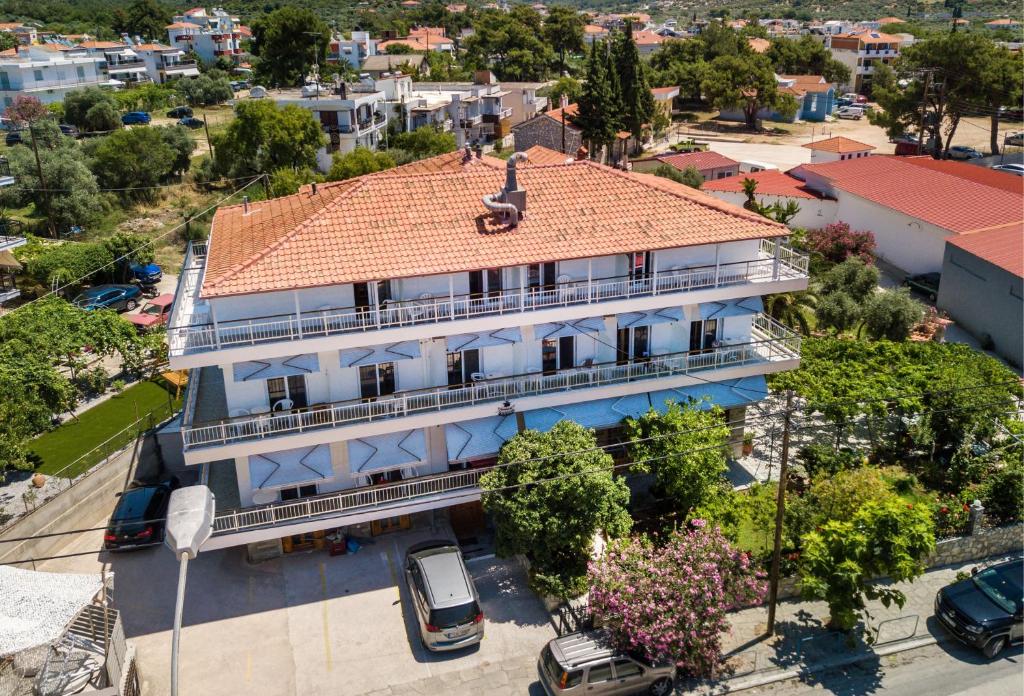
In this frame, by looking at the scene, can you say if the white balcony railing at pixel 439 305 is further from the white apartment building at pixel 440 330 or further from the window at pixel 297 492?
the window at pixel 297 492

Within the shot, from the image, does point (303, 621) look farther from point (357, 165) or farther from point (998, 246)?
point (357, 165)

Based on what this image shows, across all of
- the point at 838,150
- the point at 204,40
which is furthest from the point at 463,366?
the point at 204,40

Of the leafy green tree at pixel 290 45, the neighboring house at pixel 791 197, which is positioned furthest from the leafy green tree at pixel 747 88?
the leafy green tree at pixel 290 45

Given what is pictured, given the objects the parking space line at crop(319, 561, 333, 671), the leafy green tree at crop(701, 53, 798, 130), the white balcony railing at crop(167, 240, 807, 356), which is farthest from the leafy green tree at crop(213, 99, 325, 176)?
the leafy green tree at crop(701, 53, 798, 130)

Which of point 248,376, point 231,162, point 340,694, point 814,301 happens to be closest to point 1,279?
point 231,162

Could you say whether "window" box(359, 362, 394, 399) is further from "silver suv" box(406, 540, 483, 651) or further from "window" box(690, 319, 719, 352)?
"window" box(690, 319, 719, 352)

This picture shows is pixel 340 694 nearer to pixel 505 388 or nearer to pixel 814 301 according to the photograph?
pixel 505 388

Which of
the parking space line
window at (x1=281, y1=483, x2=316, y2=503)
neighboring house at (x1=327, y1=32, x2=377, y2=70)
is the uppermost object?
neighboring house at (x1=327, y1=32, x2=377, y2=70)
